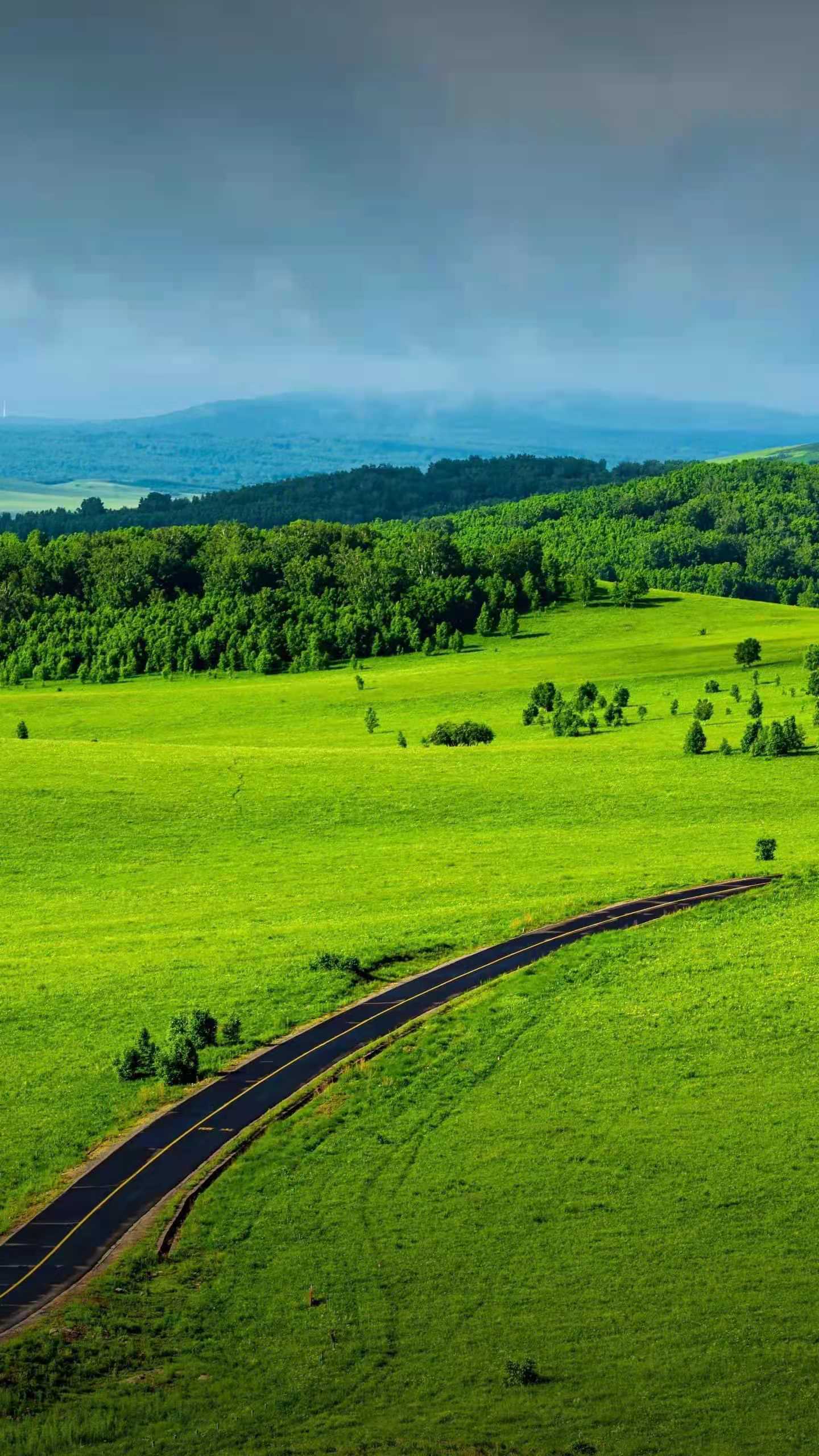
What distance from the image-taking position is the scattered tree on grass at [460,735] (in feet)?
390

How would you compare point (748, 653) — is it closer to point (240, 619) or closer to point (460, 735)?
point (460, 735)

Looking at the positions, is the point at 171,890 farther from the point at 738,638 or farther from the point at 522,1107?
the point at 738,638

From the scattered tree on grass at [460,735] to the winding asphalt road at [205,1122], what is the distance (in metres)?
47.3

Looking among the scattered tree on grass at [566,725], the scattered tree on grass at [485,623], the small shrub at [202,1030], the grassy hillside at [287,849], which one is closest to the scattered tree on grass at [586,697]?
the grassy hillside at [287,849]

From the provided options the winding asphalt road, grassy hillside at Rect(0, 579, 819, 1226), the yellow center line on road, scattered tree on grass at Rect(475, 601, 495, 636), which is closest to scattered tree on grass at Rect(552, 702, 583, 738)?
grassy hillside at Rect(0, 579, 819, 1226)

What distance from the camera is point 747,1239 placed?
39.2 meters

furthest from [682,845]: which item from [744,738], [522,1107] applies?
[522,1107]

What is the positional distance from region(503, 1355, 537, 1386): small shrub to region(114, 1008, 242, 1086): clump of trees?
21213 mm

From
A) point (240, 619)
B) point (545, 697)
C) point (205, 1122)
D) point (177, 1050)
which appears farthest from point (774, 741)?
point (240, 619)

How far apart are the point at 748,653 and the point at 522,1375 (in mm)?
126224

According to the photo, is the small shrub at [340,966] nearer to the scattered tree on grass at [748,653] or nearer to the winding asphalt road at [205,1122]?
the winding asphalt road at [205,1122]

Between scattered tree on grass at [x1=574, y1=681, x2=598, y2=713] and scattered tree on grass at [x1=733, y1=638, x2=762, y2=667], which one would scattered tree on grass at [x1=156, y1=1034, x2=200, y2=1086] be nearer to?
scattered tree on grass at [x1=574, y1=681, x2=598, y2=713]

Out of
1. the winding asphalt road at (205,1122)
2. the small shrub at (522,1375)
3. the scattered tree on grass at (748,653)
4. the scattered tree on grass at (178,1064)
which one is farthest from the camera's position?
the scattered tree on grass at (748,653)

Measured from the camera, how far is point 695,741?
108 meters
